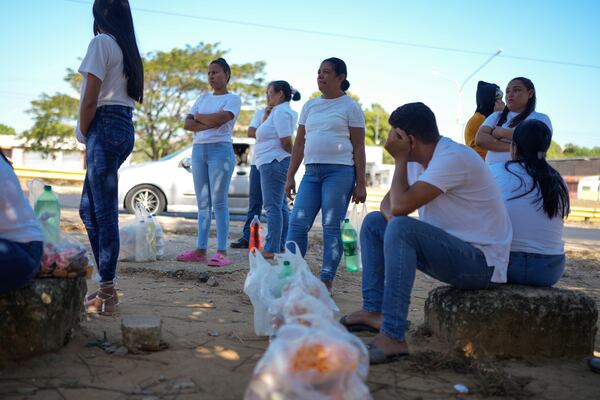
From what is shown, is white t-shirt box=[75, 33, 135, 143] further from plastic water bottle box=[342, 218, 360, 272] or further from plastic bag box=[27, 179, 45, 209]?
plastic water bottle box=[342, 218, 360, 272]

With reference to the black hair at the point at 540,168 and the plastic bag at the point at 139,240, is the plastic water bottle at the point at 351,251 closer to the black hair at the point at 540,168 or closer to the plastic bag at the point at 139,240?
the plastic bag at the point at 139,240

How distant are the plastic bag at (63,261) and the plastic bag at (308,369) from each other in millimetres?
1354

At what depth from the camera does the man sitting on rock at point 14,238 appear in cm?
265

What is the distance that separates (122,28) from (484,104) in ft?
11.3

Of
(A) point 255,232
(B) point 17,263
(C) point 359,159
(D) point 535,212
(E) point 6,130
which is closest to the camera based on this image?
(B) point 17,263

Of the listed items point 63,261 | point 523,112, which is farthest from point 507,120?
point 63,261

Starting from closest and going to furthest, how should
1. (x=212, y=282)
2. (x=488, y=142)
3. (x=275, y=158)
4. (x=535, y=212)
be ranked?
1. (x=535, y=212)
2. (x=488, y=142)
3. (x=212, y=282)
4. (x=275, y=158)

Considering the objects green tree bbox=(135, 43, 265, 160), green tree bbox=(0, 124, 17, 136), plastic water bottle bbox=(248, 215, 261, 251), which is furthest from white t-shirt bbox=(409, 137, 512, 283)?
green tree bbox=(0, 124, 17, 136)

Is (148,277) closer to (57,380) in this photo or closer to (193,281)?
(193,281)

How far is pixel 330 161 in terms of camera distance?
4590 mm

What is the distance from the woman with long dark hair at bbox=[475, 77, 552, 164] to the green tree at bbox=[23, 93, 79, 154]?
26777 millimetres

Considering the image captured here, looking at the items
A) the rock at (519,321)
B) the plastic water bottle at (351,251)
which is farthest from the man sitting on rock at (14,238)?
the plastic water bottle at (351,251)

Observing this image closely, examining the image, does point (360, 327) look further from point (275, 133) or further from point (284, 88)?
point (284, 88)

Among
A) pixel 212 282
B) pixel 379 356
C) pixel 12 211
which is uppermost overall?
pixel 12 211
